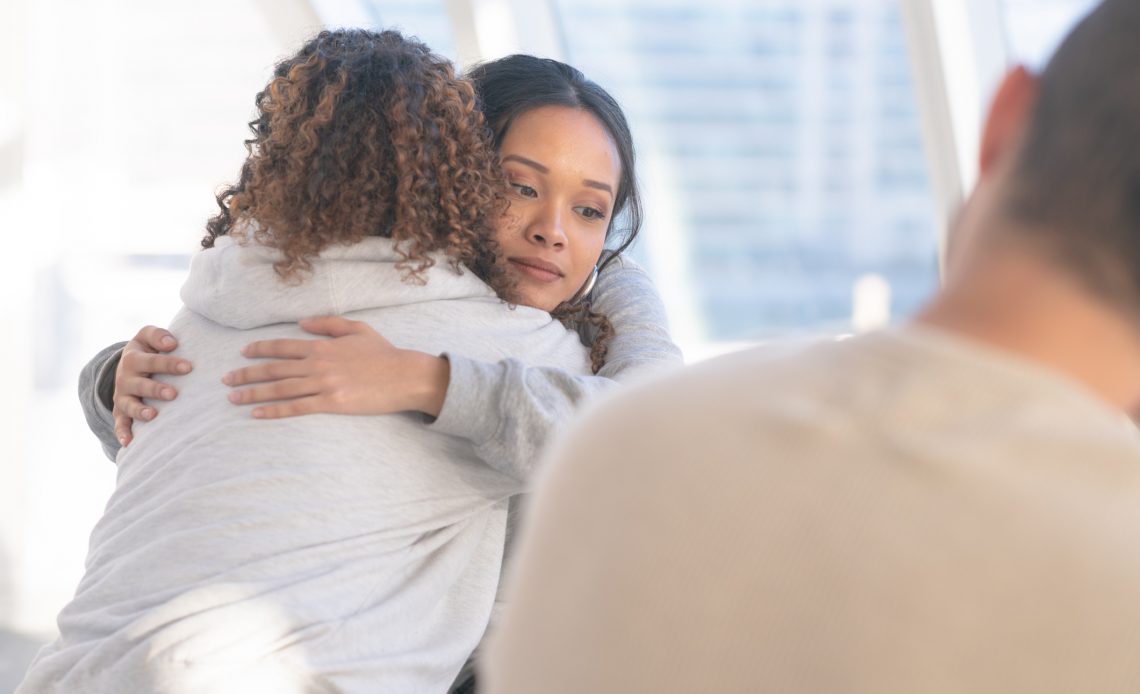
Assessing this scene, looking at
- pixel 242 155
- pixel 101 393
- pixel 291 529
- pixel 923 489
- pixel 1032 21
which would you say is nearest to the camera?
pixel 923 489

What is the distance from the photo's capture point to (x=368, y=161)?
5.15ft

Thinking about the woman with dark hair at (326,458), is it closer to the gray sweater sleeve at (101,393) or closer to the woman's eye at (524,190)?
the woman's eye at (524,190)

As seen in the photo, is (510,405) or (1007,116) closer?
(1007,116)

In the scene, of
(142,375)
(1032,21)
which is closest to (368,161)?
(142,375)

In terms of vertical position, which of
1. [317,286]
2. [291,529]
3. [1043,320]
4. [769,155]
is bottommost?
[769,155]

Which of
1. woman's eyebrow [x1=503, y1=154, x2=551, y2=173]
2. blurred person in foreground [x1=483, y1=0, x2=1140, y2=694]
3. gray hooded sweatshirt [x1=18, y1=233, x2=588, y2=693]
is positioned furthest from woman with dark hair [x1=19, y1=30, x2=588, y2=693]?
blurred person in foreground [x1=483, y1=0, x2=1140, y2=694]

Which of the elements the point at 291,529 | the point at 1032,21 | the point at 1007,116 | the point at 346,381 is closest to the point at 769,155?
the point at 1032,21

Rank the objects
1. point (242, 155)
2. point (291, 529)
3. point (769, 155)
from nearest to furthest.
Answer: point (291, 529)
point (769, 155)
point (242, 155)

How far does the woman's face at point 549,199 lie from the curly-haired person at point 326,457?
0.39 ft

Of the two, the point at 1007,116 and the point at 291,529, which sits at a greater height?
the point at 1007,116

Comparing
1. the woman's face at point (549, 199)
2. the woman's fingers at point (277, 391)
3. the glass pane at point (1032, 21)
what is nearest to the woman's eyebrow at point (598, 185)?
the woman's face at point (549, 199)

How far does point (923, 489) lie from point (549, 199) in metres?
1.35

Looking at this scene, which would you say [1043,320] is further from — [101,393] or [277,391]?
[101,393]

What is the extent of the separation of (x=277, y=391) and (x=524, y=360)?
1.11ft
